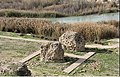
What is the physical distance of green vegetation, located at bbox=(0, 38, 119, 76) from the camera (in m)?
10.2

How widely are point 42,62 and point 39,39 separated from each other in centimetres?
379

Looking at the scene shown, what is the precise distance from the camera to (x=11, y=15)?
2656 cm

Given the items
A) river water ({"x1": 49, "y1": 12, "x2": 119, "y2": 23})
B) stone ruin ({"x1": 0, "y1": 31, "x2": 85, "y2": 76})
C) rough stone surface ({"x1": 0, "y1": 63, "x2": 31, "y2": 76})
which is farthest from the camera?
river water ({"x1": 49, "y1": 12, "x2": 119, "y2": 23})

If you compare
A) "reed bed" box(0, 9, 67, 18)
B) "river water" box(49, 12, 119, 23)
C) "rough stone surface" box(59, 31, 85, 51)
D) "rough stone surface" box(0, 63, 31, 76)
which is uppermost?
"rough stone surface" box(0, 63, 31, 76)

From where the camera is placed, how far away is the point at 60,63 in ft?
36.6

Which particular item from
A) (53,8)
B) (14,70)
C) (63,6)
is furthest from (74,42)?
(63,6)

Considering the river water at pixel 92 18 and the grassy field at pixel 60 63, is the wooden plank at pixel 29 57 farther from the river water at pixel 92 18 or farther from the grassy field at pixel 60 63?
the river water at pixel 92 18

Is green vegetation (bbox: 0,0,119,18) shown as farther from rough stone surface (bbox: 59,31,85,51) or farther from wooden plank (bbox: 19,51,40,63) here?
wooden plank (bbox: 19,51,40,63)

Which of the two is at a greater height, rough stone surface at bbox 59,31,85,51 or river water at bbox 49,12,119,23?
rough stone surface at bbox 59,31,85,51

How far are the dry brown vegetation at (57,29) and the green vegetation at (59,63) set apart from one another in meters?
2.44

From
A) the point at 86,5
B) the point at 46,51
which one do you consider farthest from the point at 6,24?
the point at 86,5

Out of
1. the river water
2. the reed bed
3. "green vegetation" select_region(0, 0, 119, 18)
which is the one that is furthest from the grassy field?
"green vegetation" select_region(0, 0, 119, 18)

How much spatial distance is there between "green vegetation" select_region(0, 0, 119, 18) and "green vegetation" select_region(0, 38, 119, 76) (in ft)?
42.1

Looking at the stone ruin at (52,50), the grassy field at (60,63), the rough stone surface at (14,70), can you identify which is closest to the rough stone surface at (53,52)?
the stone ruin at (52,50)
